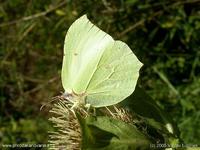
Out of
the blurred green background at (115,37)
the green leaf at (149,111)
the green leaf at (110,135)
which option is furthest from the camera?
the blurred green background at (115,37)

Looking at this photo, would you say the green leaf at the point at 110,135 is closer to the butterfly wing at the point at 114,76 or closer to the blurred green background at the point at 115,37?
the butterfly wing at the point at 114,76

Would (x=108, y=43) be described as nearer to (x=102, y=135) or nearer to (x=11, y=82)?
(x=102, y=135)

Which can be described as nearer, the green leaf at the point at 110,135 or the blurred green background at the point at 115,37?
the green leaf at the point at 110,135

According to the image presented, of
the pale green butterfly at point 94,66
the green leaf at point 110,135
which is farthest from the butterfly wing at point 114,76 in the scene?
the green leaf at point 110,135

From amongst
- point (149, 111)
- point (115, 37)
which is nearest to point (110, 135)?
point (149, 111)

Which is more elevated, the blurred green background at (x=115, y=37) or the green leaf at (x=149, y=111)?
the blurred green background at (x=115, y=37)

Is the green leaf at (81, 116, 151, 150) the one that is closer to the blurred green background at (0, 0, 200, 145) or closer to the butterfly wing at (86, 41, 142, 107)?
the butterfly wing at (86, 41, 142, 107)

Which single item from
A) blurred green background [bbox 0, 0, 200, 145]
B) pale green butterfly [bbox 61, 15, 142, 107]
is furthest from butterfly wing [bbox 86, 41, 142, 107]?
blurred green background [bbox 0, 0, 200, 145]

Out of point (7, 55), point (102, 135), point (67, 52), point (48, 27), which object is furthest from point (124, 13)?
point (102, 135)
